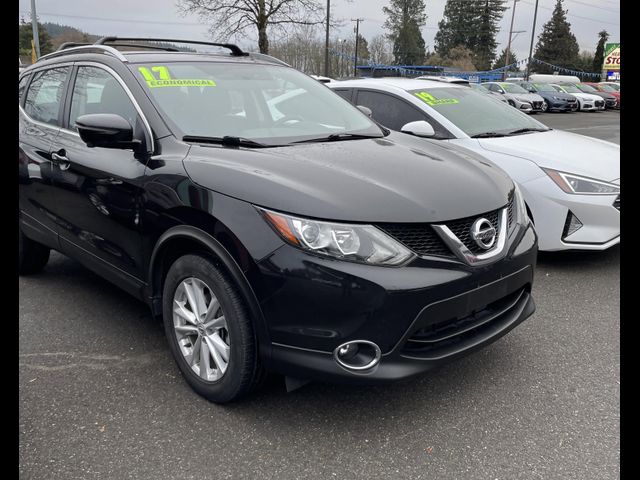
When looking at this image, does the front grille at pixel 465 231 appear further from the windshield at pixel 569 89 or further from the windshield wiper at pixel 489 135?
the windshield at pixel 569 89

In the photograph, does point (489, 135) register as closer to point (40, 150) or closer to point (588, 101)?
point (40, 150)

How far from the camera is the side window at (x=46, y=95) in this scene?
12.7 ft

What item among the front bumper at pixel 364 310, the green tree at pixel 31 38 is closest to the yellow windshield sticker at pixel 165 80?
the front bumper at pixel 364 310

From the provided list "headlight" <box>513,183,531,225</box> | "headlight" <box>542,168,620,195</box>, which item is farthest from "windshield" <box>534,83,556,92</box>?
"headlight" <box>513,183,531,225</box>

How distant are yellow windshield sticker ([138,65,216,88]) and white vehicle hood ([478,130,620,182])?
2.63 metres

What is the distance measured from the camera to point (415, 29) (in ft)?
278

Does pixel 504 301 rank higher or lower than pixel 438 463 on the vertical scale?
higher

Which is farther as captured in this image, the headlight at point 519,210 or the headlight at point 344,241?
the headlight at point 519,210

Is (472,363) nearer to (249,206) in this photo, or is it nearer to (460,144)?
(249,206)

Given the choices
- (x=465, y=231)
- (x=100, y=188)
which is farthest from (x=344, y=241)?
(x=100, y=188)

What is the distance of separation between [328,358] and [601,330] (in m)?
2.12

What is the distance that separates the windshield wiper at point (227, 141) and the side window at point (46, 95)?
147cm

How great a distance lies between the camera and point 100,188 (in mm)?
3211

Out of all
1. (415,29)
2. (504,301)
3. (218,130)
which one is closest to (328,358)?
(504,301)
